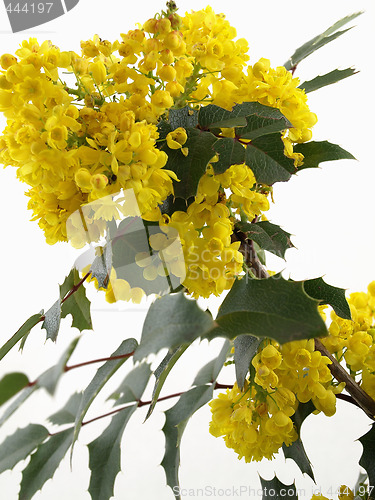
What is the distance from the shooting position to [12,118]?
40 centimetres

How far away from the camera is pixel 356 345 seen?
0.52 meters

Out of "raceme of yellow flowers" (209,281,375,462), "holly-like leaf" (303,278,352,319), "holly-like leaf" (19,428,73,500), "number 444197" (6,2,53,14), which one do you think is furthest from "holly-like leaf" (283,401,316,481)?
"number 444197" (6,2,53,14)

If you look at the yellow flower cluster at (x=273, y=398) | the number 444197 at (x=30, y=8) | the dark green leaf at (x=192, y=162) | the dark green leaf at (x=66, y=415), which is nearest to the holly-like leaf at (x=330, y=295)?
the yellow flower cluster at (x=273, y=398)

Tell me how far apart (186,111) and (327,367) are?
0.81ft

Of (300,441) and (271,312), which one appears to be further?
→ (300,441)

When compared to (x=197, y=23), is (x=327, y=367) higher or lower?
lower

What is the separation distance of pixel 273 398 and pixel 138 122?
258 millimetres

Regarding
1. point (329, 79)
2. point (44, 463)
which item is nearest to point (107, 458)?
point (44, 463)

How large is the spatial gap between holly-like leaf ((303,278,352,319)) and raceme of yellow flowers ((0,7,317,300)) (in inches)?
3.3

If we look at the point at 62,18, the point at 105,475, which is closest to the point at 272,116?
the point at 105,475

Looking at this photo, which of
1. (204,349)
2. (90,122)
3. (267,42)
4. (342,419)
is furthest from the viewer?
(267,42)

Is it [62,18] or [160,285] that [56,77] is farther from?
[62,18]

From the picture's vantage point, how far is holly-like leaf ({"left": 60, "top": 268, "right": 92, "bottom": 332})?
18.3 inches

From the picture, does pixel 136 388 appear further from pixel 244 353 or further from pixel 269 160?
pixel 269 160
